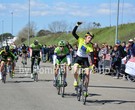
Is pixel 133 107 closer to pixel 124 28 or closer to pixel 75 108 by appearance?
pixel 75 108

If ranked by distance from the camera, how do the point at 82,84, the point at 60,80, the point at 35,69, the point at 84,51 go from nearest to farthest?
the point at 82,84 < the point at 84,51 < the point at 60,80 < the point at 35,69

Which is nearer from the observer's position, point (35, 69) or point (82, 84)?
point (82, 84)

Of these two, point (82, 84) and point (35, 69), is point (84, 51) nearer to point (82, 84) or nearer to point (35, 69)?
point (82, 84)

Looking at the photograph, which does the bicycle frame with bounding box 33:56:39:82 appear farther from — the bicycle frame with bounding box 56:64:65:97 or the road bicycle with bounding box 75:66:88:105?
the road bicycle with bounding box 75:66:88:105

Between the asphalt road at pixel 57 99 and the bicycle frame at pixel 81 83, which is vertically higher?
the bicycle frame at pixel 81 83

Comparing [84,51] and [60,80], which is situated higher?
[84,51]

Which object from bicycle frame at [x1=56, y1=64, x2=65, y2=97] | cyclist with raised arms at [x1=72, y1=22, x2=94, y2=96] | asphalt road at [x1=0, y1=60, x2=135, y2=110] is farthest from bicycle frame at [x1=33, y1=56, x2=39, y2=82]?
cyclist with raised arms at [x1=72, y1=22, x2=94, y2=96]

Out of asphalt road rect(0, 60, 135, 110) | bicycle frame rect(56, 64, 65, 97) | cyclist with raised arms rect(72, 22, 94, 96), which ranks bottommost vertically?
asphalt road rect(0, 60, 135, 110)

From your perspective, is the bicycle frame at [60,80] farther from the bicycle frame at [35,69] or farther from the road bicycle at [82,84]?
the bicycle frame at [35,69]

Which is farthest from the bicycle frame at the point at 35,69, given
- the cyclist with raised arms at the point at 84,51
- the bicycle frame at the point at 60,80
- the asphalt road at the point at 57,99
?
the cyclist with raised arms at the point at 84,51

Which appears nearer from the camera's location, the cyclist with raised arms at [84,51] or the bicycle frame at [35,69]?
the cyclist with raised arms at [84,51]

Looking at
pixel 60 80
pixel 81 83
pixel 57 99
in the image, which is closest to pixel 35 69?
pixel 60 80

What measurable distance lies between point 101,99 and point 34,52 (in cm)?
723

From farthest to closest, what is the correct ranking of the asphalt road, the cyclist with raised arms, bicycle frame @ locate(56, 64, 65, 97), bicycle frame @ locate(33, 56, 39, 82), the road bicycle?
bicycle frame @ locate(33, 56, 39, 82)
bicycle frame @ locate(56, 64, 65, 97)
the cyclist with raised arms
the road bicycle
the asphalt road
